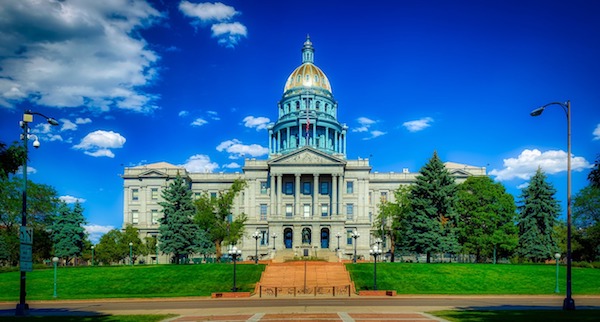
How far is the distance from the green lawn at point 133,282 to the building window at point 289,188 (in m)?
30.9

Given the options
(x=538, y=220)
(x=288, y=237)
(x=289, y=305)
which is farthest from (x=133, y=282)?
(x=538, y=220)

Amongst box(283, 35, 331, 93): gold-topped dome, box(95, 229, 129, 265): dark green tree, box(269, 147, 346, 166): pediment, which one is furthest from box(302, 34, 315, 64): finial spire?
box(95, 229, 129, 265): dark green tree

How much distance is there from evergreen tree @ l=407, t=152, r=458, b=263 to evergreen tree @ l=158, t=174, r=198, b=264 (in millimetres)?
28032

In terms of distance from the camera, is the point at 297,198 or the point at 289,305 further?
the point at 297,198

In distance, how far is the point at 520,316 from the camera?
79.5 ft

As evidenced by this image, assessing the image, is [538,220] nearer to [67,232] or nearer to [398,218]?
[398,218]

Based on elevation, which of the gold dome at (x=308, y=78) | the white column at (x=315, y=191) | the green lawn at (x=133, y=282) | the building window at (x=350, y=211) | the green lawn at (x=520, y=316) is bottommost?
the green lawn at (x=133, y=282)

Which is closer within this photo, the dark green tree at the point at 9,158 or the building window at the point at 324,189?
the dark green tree at the point at 9,158

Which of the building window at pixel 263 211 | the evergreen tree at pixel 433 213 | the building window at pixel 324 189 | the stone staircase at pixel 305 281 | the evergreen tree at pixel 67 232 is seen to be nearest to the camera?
the stone staircase at pixel 305 281

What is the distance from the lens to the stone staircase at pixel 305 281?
42.5m

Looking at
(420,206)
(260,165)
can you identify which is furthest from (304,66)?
(420,206)

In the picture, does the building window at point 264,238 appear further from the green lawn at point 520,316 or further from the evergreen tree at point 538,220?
the green lawn at point 520,316

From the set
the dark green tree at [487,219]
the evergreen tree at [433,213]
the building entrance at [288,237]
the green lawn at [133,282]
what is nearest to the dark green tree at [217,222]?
the building entrance at [288,237]

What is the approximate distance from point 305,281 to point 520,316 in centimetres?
2159
